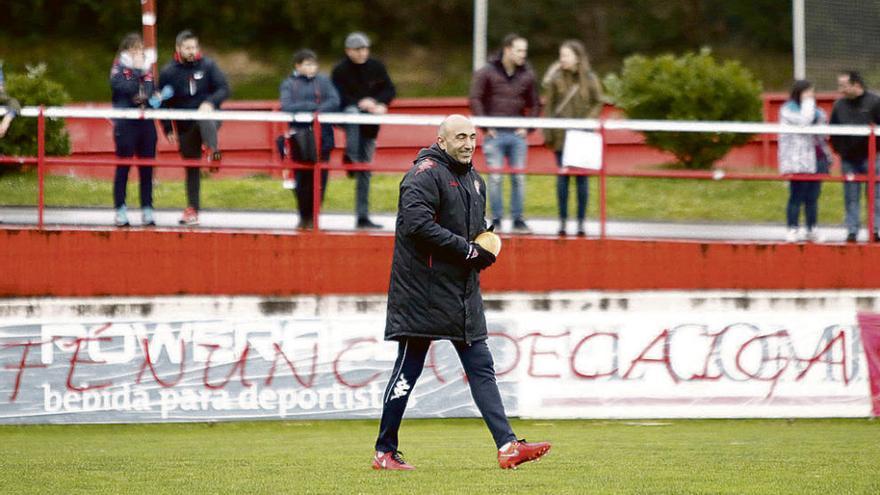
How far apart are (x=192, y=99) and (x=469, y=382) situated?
7.04 metres

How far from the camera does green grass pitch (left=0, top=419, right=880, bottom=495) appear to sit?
792 cm

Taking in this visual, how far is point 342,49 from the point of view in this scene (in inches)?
1539

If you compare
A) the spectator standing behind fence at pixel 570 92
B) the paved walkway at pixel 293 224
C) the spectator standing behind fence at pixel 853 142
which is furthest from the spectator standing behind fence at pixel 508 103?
the spectator standing behind fence at pixel 853 142

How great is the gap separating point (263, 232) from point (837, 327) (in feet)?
17.1

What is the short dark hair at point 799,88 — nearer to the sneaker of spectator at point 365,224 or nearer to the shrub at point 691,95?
the sneaker of spectator at point 365,224

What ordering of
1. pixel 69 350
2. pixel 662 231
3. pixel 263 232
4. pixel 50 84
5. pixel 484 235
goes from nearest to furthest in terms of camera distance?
pixel 484 235 < pixel 69 350 < pixel 263 232 < pixel 662 231 < pixel 50 84

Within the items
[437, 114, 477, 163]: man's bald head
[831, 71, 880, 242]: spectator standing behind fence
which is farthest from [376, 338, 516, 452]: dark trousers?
[831, 71, 880, 242]: spectator standing behind fence

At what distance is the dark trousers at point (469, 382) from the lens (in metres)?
8.57

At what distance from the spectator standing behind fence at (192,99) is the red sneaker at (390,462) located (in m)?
6.23

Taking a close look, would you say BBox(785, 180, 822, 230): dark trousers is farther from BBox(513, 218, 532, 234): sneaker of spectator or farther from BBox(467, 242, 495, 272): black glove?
BBox(467, 242, 495, 272): black glove

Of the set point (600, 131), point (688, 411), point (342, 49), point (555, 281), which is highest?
point (342, 49)

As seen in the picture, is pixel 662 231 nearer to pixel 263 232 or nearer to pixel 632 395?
pixel 632 395

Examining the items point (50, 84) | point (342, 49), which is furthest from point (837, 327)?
point (342, 49)

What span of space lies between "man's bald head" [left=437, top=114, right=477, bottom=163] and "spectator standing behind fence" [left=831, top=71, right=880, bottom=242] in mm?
7078
